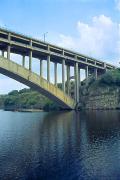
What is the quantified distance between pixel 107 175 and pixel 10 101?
16973 cm

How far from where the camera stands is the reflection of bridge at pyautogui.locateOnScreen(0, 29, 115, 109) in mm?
84500

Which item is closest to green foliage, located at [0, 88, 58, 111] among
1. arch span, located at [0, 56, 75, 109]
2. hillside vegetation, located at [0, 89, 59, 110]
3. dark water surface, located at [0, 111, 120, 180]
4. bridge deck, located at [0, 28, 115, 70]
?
hillside vegetation, located at [0, 89, 59, 110]

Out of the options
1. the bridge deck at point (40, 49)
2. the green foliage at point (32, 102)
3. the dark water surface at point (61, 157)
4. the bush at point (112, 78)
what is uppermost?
the bridge deck at point (40, 49)

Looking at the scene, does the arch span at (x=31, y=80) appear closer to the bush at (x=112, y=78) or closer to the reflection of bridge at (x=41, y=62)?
the reflection of bridge at (x=41, y=62)

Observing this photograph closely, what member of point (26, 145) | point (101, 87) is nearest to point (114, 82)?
point (101, 87)

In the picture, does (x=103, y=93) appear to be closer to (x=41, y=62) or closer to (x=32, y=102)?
(x=41, y=62)

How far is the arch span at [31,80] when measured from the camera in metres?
82.8

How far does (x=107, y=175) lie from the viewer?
24.3 m

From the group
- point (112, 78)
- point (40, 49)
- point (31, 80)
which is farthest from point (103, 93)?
point (31, 80)

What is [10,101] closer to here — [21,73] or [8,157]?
[21,73]

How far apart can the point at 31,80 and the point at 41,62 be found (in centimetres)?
1087

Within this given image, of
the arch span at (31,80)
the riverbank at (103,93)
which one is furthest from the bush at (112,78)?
the arch span at (31,80)

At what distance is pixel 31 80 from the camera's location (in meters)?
90.6

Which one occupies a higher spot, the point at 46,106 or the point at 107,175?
the point at 46,106
